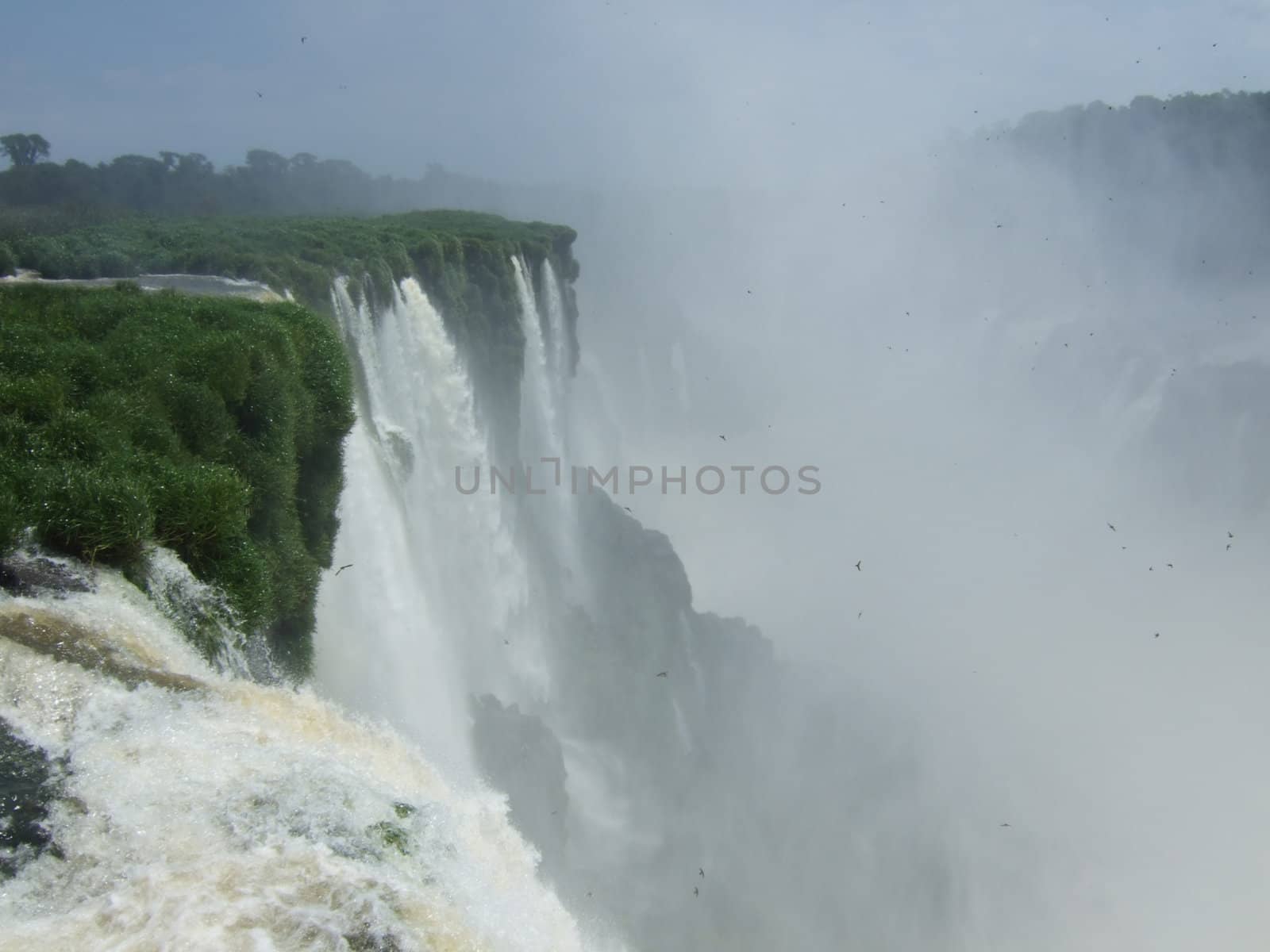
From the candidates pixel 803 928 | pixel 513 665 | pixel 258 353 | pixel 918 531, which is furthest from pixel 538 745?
pixel 918 531

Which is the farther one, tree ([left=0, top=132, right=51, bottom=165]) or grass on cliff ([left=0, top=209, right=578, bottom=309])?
tree ([left=0, top=132, right=51, bottom=165])

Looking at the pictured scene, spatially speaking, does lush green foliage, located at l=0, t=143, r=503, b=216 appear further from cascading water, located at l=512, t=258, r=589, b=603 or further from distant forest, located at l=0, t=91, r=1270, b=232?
cascading water, located at l=512, t=258, r=589, b=603

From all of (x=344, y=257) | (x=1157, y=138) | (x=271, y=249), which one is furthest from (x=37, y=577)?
(x=1157, y=138)

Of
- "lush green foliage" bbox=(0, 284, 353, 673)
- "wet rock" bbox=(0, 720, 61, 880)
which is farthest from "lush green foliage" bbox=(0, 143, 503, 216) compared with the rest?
"wet rock" bbox=(0, 720, 61, 880)

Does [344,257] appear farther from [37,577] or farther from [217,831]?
[217,831]

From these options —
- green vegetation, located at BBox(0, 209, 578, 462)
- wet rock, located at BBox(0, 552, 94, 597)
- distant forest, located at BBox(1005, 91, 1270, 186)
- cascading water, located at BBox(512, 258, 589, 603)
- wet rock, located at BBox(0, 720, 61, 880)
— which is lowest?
cascading water, located at BBox(512, 258, 589, 603)

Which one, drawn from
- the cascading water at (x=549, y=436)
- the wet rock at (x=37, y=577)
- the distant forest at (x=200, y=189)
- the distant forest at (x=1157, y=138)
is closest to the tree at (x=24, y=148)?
the distant forest at (x=200, y=189)
